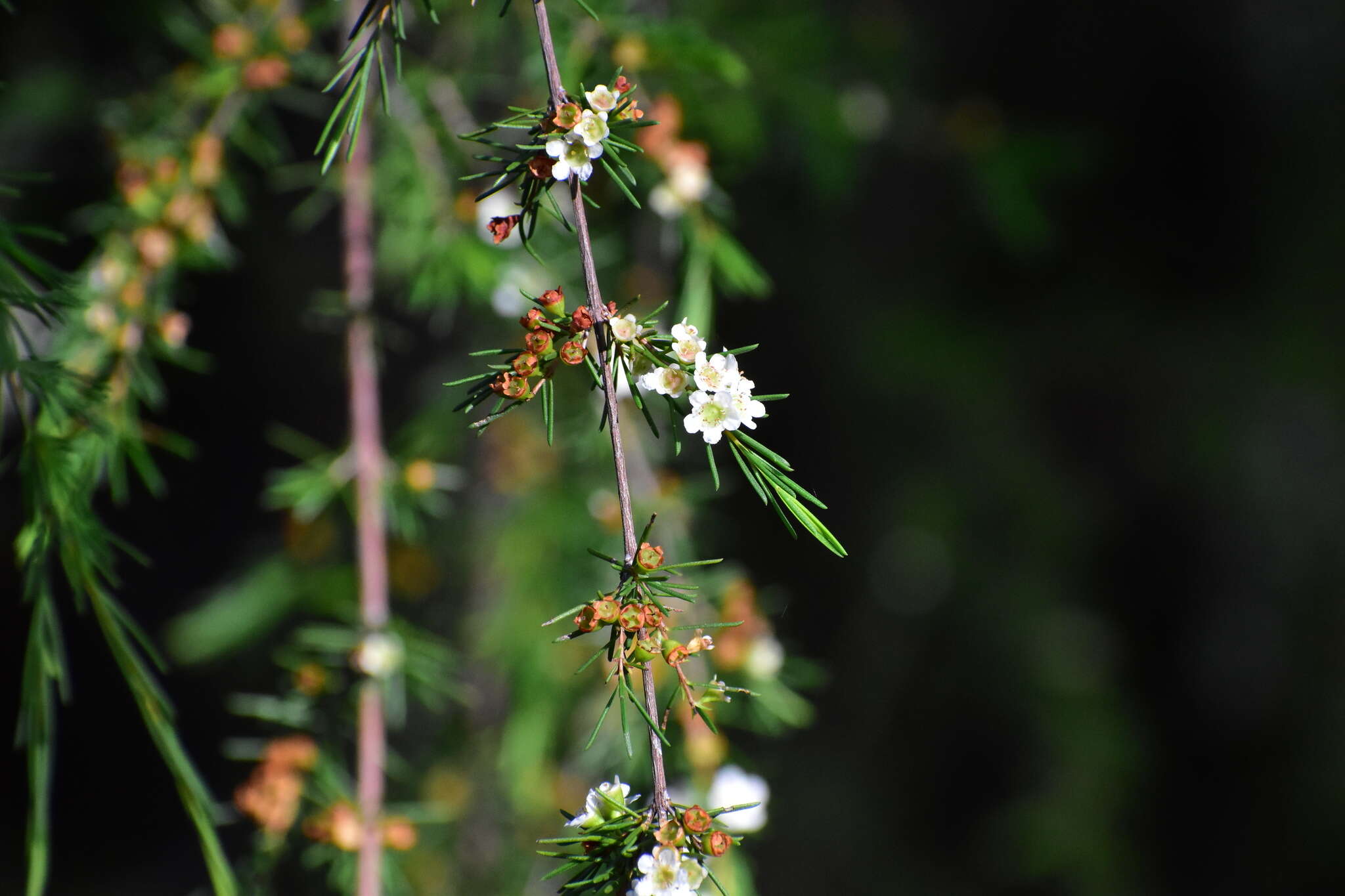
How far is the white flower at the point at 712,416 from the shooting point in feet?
1.41

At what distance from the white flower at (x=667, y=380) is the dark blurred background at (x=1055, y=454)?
5.34ft

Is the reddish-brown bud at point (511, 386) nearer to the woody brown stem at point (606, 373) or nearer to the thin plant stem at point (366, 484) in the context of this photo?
the woody brown stem at point (606, 373)

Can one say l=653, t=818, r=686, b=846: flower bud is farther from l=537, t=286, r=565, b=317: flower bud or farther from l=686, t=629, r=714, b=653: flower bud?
l=537, t=286, r=565, b=317: flower bud

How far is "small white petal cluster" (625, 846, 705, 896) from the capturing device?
0.43 meters

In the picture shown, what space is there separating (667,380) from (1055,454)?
6.88ft

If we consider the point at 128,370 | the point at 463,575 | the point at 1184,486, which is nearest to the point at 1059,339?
the point at 1184,486

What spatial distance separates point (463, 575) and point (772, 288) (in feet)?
2.77

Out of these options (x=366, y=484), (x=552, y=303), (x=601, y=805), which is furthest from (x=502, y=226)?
(x=366, y=484)

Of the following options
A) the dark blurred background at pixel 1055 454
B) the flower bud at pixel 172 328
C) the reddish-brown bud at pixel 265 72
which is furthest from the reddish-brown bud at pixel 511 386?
the dark blurred background at pixel 1055 454

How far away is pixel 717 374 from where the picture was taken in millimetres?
436

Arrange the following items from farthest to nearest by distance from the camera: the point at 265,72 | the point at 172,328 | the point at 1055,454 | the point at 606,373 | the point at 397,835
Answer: the point at 1055,454 < the point at 265,72 < the point at 172,328 < the point at 397,835 < the point at 606,373

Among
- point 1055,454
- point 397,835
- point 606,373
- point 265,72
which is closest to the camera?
point 606,373

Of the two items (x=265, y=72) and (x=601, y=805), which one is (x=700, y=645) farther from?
(x=265, y=72)

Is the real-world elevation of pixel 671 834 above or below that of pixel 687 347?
below
